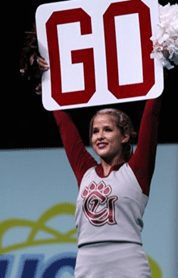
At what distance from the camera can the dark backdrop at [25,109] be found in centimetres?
471

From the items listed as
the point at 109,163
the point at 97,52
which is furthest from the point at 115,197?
the point at 97,52

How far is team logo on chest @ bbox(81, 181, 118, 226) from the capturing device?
3072mm

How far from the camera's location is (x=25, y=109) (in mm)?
4891

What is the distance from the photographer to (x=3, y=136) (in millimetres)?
4848

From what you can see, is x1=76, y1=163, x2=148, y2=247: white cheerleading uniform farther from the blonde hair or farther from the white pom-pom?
the white pom-pom

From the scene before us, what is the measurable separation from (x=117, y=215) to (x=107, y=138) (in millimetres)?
246

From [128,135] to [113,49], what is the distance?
268mm

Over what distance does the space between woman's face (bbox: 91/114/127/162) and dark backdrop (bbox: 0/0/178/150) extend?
1.48 metres

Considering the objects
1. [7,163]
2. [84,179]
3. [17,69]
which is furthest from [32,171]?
[84,179]

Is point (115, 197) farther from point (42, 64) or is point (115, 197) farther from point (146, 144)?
point (42, 64)

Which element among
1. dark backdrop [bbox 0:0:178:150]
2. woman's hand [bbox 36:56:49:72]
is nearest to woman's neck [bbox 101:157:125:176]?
woman's hand [bbox 36:56:49:72]

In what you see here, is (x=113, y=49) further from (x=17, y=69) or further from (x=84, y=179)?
(x=17, y=69)

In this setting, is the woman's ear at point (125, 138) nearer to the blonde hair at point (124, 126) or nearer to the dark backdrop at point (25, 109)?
the blonde hair at point (124, 126)

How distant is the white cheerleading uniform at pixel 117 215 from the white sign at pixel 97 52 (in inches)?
3.9
